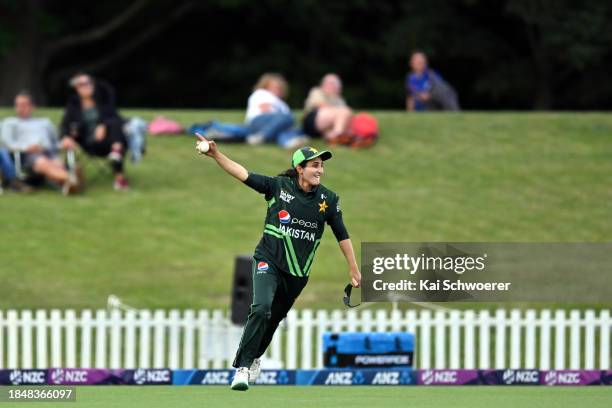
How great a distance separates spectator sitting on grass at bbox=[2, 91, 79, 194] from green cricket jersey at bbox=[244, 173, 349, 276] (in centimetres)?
919

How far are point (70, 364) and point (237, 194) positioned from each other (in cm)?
651

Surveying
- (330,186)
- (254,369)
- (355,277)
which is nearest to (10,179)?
(330,186)

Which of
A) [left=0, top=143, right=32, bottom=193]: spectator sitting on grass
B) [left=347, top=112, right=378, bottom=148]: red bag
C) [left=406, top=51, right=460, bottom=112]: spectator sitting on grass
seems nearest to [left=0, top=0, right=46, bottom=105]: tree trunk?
[left=406, top=51, right=460, bottom=112]: spectator sitting on grass

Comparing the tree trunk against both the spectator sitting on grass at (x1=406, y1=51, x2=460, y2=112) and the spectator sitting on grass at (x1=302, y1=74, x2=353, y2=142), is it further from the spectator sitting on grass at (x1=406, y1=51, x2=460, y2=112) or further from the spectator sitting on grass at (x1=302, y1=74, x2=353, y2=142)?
the spectator sitting on grass at (x1=302, y1=74, x2=353, y2=142)

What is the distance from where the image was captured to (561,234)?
20047 mm

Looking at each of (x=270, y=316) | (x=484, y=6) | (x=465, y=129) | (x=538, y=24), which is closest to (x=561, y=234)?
(x=465, y=129)

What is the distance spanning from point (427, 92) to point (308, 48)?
11811 millimetres

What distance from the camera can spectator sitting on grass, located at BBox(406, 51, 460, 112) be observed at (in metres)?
24.1

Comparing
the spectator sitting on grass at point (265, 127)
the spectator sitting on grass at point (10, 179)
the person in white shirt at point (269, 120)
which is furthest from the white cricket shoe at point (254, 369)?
the spectator sitting on grass at point (265, 127)

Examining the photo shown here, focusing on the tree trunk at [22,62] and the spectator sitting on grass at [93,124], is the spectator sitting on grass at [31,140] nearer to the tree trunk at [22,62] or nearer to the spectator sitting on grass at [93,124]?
the spectator sitting on grass at [93,124]

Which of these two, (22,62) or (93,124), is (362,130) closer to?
(93,124)

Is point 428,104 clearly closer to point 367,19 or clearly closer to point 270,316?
point 367,19

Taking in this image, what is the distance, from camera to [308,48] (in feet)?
119

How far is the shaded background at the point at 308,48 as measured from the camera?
33031 mm
